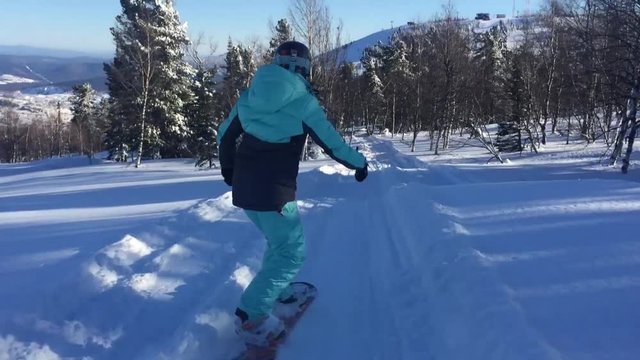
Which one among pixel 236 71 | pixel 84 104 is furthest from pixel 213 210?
pixel 84 104

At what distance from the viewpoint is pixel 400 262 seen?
5859 mm

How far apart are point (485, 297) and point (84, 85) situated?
203 feet

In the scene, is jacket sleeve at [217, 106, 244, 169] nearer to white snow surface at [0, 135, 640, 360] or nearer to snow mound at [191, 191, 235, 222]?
white snow surface at [0, 135, 640, 360]

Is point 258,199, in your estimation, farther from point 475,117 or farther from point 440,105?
point 440,105

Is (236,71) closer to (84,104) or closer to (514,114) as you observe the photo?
(84,104)

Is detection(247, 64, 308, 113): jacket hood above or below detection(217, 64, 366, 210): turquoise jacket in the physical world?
above

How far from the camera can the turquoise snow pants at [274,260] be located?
3.85 meters

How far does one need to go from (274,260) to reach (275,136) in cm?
96

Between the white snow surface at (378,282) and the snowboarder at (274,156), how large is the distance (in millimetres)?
452

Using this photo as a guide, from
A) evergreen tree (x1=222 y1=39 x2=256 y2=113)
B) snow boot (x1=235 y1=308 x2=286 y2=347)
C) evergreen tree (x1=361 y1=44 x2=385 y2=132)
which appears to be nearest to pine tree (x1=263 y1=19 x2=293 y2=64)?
evergreen tree (x1=222 y1=39 x2=256 y2=113)

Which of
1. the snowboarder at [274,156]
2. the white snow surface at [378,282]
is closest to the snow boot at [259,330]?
the snowboarder at [274,156]

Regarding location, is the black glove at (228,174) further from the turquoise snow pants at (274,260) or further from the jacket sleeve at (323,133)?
the jacket sleeve at (323,133)

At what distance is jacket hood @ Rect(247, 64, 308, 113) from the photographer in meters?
3.57

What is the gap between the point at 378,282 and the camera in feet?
17.3
